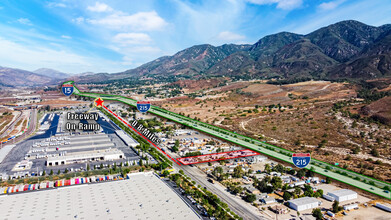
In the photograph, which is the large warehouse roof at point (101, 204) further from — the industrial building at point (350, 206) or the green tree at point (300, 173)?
the green tree at point (300, 173)

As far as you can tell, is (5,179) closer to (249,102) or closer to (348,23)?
(249,102)

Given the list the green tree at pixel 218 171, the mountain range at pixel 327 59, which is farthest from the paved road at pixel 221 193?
the mountain range at pixel 327 59

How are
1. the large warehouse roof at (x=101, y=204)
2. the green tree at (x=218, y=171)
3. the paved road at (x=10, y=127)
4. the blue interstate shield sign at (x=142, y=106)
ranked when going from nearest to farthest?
1. the blue interstate shield sign at (x=142, y=106)
2. the large warehouse roof at (x=101, y=204)
3. the green tree at (x=218, y=171)
4. the paved road at (x=10, y=127)

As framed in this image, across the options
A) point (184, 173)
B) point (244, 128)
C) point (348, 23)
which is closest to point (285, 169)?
point (184, 173)

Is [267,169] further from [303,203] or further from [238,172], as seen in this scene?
[303,203]

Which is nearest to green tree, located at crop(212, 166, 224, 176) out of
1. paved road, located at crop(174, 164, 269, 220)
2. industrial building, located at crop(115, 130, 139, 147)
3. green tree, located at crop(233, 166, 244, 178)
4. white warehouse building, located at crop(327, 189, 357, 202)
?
paved road, located at crop(174, 164, 269, 220)

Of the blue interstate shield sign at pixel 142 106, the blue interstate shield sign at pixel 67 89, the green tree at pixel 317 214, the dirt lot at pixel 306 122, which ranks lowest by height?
the green tree at pixel 317 214

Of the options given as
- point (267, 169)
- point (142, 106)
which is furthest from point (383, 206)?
point (142, 106)
